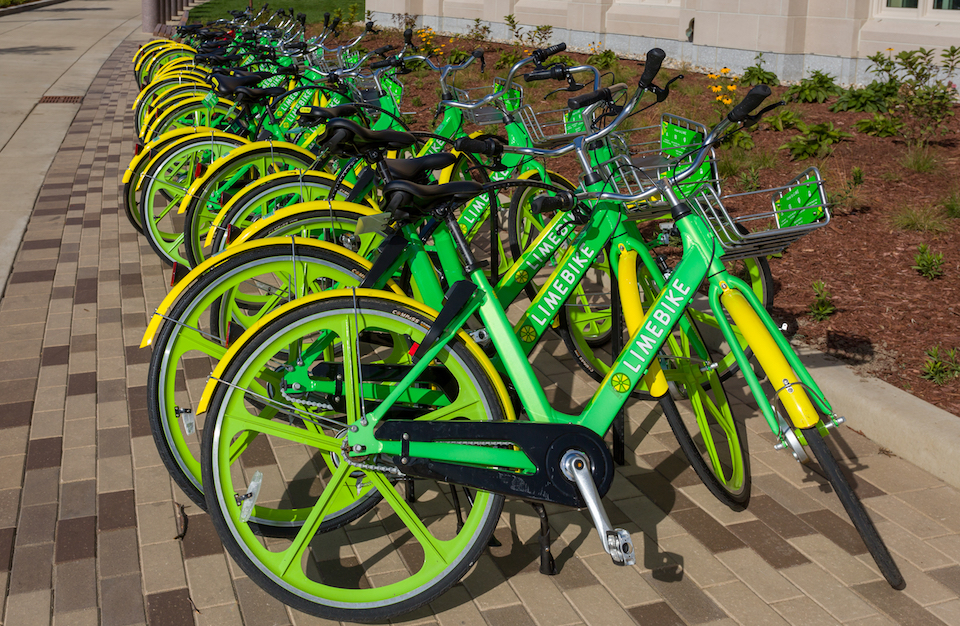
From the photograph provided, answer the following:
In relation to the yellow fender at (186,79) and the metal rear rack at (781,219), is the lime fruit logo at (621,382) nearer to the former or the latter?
the metal rear rack at (781,219)

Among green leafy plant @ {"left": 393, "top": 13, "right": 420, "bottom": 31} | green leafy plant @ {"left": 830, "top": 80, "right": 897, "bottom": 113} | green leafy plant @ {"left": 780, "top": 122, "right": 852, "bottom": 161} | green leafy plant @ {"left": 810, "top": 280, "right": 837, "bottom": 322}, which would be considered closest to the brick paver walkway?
green leafy plant @ {"left": 810, "top": 280, "right": 837, "bottom": 322}

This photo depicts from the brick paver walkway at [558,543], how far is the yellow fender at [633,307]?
0.59m

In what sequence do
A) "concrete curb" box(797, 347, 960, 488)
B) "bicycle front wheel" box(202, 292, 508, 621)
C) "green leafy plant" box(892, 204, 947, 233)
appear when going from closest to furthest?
"bicycle front wheel" box(202, 292, 508, 621)
"concrete curb" box(797, 347, 960, 488)
"green leafy plant" box(892, 204, 947, 233)

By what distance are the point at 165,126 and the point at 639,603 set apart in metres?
5.49

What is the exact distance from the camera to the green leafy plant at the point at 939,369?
3.87 metres

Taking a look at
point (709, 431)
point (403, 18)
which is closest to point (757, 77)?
point (709, 431)

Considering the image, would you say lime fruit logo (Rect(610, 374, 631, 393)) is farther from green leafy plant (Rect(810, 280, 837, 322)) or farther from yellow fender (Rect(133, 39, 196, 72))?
yellow fender (Rect(133, 39, 196, 72))

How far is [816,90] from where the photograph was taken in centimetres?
842

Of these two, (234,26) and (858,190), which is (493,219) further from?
(234,26)

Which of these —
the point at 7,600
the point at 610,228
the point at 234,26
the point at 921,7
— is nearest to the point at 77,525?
the point at 7,600

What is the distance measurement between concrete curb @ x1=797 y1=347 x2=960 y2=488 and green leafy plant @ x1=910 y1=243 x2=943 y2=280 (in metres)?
1.21

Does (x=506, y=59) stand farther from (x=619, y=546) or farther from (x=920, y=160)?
(x=619, y=546)

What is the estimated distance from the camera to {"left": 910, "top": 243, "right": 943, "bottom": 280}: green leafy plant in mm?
4789

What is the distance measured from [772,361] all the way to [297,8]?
2296 centimetres
